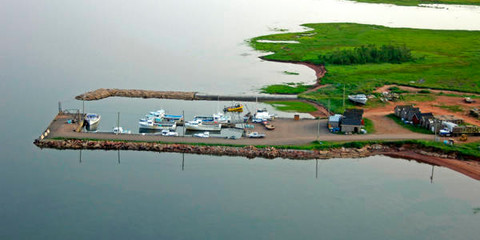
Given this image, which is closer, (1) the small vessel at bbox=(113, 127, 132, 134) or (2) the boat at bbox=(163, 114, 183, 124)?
(1) the small vessel at bbox=(113, 127, 132, 134)

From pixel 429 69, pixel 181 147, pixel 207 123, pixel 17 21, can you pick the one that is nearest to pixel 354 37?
pixel 429 69

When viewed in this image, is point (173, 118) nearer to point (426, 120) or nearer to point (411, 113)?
point (411, 113)

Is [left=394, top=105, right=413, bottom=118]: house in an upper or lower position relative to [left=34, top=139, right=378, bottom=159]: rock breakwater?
upper

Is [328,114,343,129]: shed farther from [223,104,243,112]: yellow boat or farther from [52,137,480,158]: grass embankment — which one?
[223,104,243,112]: yellow boat

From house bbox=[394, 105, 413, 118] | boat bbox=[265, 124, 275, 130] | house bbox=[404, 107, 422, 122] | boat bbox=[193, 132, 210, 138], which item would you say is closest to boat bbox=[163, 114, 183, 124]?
boat bbox=[193, 132, 210, 138]

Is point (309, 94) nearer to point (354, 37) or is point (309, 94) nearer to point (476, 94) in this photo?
point (476, 94)

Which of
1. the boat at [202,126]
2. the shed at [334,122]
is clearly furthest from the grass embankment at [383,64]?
the boat at [202,126]

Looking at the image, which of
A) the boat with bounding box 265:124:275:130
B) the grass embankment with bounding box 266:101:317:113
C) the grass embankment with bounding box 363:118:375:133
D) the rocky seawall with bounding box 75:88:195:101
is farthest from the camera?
the rocky seawall with bounding box 75:88:195:101

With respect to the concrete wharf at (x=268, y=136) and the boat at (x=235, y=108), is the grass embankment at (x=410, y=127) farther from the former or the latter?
the boat at (x=235, y=108)
